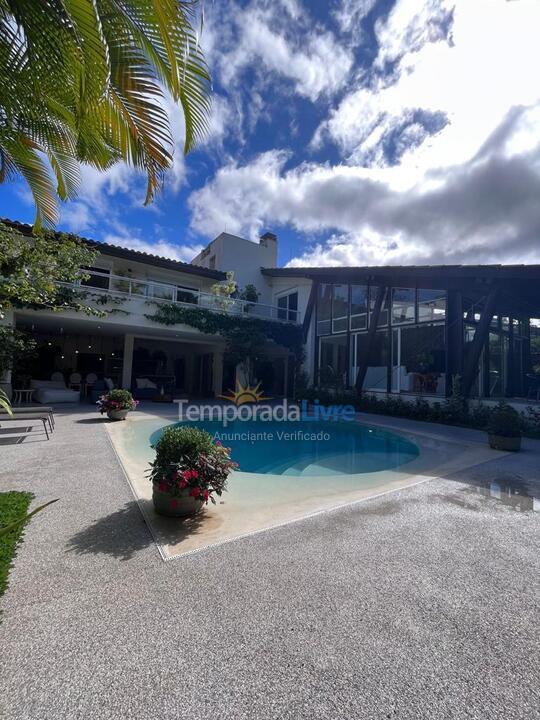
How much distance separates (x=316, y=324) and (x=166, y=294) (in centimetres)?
817

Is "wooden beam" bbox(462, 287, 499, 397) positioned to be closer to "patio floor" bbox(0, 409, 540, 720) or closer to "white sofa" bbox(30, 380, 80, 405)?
"patio floor" bbox(0, 409, 540, 720)

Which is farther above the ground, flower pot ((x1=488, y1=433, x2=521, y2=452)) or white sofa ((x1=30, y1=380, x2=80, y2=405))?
white sofa ((x1=30, y1=380, x2=80, y2=405))

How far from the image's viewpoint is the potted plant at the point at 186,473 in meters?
3.47

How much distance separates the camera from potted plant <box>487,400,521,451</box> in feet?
23.6

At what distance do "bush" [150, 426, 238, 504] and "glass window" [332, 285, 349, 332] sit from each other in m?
13.9

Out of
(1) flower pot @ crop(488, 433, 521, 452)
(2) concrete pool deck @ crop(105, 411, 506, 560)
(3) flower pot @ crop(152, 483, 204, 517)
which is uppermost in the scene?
(1) flower pot @ crop(488, 433, 521, 452)

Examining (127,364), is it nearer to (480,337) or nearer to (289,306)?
(289,306)

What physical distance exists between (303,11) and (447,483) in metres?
9.36

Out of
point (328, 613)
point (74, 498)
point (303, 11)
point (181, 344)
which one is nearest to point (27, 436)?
point (74, 498)

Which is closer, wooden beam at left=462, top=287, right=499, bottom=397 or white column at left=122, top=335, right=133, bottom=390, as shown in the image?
wooden beam at left=462, top=287, right=499, bottom=397

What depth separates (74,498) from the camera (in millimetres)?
4082

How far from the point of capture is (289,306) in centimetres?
2008

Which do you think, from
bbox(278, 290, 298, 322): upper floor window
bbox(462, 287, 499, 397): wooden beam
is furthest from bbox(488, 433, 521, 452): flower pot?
bbox(278, 290, 298, 322): upper floor window

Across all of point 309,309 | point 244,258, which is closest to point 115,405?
point 309,309
